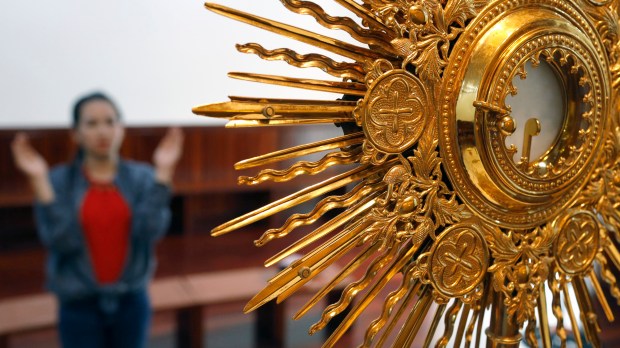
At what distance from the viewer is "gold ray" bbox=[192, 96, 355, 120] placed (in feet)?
1.63

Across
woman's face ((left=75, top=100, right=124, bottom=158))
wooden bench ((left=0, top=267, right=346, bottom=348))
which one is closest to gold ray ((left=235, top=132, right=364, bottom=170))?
woman's face ((left=75, top=100, right=124, bottom=158))

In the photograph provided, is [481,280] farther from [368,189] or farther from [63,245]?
[63,245]

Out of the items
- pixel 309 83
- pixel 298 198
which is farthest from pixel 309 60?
pixel 298 198

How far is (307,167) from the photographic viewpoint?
0.56 m

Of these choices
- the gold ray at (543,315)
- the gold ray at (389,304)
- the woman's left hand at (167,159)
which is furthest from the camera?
the woman's left hand at (167,159)

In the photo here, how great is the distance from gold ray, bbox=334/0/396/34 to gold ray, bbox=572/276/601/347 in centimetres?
38

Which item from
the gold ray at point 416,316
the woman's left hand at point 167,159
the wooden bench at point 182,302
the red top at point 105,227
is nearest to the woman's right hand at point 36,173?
the red top at point 105,227

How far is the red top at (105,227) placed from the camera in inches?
65.4

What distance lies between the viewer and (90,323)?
1.69 metres

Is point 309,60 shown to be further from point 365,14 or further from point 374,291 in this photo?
point 374,291

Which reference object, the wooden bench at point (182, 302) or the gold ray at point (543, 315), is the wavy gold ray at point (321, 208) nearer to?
the gold ray at point (543, 315)

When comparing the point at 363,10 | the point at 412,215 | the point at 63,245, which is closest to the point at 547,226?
the point at 412,215

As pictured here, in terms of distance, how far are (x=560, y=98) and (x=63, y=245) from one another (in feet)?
4.40

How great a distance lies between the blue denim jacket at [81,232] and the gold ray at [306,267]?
48.1 inches
